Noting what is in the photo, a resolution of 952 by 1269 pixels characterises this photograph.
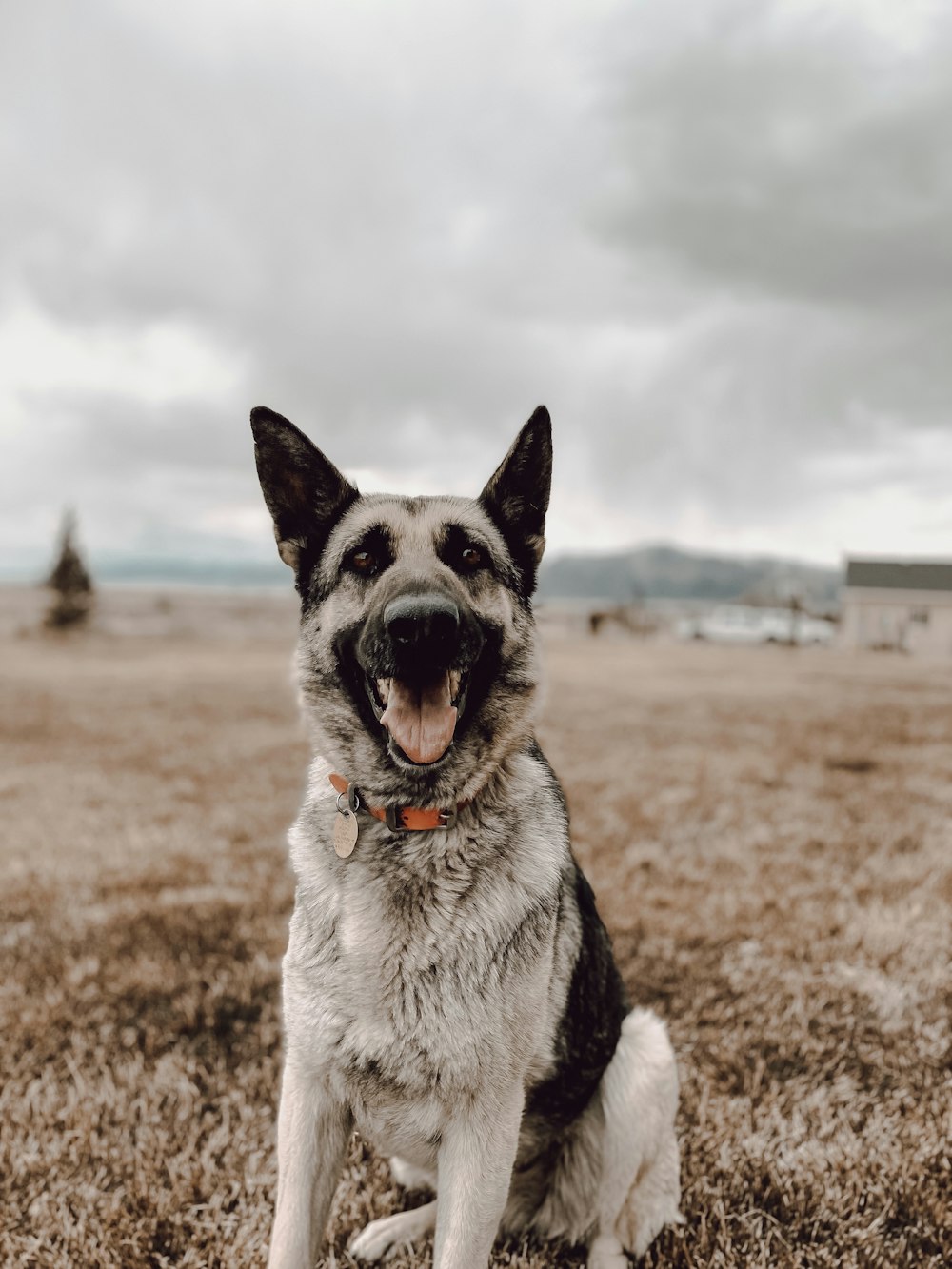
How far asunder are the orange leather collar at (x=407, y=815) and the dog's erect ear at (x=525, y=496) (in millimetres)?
906

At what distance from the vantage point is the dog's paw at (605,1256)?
241 cm

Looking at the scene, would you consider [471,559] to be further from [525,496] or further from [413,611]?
[413,611]

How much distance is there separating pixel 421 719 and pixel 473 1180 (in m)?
1.21

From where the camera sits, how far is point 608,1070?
8.11ft

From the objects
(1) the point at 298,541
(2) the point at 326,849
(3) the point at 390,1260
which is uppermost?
(1) the point at 298,541

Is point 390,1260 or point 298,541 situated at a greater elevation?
point 298,541

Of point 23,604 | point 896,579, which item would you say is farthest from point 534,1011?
point 23,604

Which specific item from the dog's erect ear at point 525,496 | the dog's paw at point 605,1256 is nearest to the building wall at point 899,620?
the dog's erect ear at point 525,496

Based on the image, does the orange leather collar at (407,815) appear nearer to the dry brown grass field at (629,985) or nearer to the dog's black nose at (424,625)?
the dog's black nose at (424,625)

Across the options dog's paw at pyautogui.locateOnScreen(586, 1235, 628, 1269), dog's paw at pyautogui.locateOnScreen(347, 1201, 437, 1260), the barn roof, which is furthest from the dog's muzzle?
the barn roof

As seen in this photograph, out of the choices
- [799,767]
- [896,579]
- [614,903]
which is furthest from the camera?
[896,579]

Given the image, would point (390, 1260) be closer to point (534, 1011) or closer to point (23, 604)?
point (534, 1011)

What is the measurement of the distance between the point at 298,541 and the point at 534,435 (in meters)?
0.91

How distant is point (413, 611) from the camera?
6.88 feet
